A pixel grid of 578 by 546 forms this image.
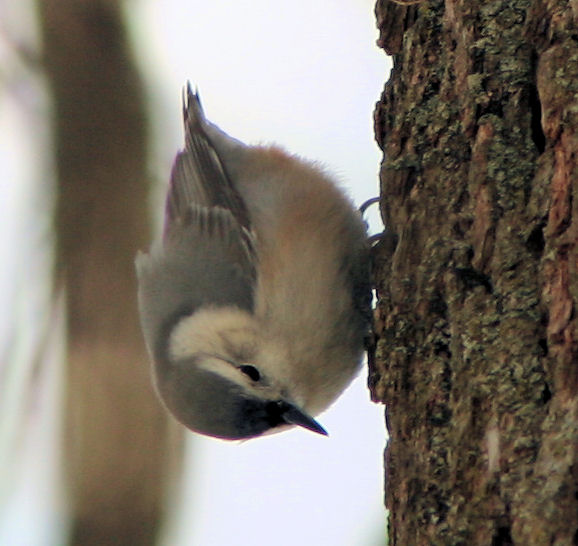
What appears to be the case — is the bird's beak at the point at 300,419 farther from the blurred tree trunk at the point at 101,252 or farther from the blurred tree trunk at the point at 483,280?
the blurred tree trunk at the point at 101,252

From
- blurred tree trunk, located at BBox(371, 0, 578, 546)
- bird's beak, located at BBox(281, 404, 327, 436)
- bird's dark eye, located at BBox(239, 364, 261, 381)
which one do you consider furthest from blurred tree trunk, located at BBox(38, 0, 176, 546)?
blurred tree trunk, located at BBox(371, 0, 578, 546)

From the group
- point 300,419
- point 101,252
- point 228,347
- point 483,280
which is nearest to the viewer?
point 483,280

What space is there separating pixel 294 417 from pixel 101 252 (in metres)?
0.87

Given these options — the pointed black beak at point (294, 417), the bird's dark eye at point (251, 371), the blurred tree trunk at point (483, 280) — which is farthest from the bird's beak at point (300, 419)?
the blurred tree trunk at point (483, 280)

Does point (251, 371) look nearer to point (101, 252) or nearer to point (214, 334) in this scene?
point (214, 334)

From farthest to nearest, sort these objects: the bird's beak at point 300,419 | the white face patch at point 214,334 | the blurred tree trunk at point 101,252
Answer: the blurred tree trunk at point 101,252 → the white face patch at point 214,334 → the bird's beak at point 300,419

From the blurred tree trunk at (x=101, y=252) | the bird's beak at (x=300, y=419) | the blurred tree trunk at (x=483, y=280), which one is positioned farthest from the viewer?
the blurred tree trunk at (x=101, y=252)

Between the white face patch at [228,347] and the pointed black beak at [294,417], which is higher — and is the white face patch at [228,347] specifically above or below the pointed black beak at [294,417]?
above

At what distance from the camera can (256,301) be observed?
2.77 m

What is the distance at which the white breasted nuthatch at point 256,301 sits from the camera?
8.80 feet

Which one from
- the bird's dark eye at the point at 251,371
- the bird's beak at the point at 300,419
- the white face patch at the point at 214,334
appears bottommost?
the bird's beak at the point at 300,419

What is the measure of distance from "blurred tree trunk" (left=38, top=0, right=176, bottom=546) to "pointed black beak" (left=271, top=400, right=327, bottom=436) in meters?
0.61

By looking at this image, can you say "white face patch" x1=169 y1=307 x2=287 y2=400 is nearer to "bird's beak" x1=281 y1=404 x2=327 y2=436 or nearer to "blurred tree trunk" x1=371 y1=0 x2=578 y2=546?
"bird's beak" x1=281 y1=404 x2=327 y2=436

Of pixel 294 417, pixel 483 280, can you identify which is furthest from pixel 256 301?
pixel 483 280
